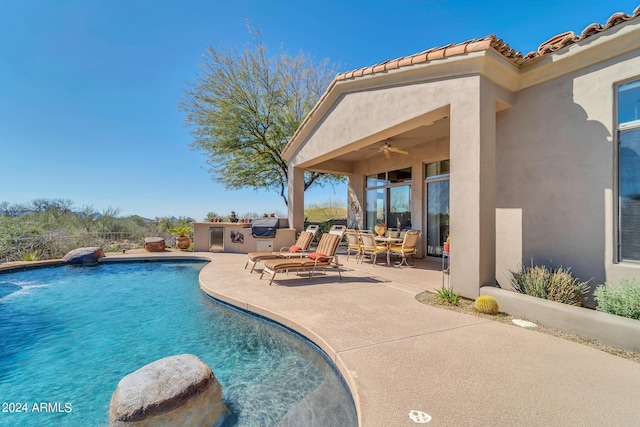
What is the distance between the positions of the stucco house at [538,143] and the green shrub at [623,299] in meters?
0.55

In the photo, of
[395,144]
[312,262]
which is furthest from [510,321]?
[395,144]

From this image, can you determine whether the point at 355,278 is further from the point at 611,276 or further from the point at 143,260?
the point at 143,260

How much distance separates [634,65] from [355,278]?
20.1ft

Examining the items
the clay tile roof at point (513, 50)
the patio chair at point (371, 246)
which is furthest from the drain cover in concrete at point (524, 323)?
the patio chair at point (371, 246)

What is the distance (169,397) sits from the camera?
2.32 meters

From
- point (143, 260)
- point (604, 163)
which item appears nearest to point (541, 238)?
point (604, 163)

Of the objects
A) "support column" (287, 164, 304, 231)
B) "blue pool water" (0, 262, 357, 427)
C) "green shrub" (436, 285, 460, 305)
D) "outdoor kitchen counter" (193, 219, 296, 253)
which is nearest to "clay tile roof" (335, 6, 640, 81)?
"green shrub" (436, 285, 460, 305)

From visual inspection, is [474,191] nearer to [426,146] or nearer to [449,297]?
[449,297]

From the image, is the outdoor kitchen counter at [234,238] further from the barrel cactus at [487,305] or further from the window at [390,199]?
the barrel cactus at [487,305]

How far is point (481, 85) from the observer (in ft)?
15.5

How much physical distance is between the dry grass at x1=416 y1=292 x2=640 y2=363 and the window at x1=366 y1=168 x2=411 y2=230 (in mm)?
5739

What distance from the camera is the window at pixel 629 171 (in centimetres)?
402

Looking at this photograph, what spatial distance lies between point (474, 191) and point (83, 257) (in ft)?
44.8

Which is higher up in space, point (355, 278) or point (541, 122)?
point (541, 122)
